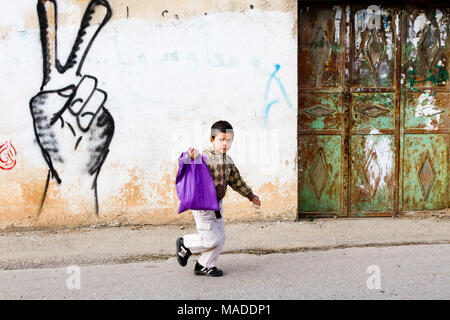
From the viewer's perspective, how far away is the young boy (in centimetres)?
403

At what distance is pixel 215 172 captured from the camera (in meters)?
4.04

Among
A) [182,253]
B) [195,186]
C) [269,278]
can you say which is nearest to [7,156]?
[182,253]

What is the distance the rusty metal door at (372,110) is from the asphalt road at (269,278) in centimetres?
137

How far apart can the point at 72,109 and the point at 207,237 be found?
2.36m

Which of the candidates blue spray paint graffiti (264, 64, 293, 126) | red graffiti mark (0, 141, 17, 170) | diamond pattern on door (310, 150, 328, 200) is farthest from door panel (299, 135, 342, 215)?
red graffiti mark (0, 141, 17, 170)

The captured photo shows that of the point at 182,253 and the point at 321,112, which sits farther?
the point at 321,112

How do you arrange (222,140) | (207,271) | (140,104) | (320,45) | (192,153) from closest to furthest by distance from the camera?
(192,153)
(222,140)
(207,271)
(140,104)
(320,45)

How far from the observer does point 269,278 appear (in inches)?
160

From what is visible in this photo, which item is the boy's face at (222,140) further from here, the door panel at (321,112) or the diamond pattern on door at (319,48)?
the diamond pattern on door at (319,48)

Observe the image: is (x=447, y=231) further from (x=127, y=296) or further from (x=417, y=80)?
(x=127, y=296)

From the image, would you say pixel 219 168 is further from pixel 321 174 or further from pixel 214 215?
pixel 321 174

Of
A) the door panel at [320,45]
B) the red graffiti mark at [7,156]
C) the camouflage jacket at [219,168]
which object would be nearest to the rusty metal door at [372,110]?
the door panel at [320,45]

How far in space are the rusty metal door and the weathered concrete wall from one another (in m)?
0.41

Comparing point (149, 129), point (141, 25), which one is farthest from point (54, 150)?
point (141, 25)
